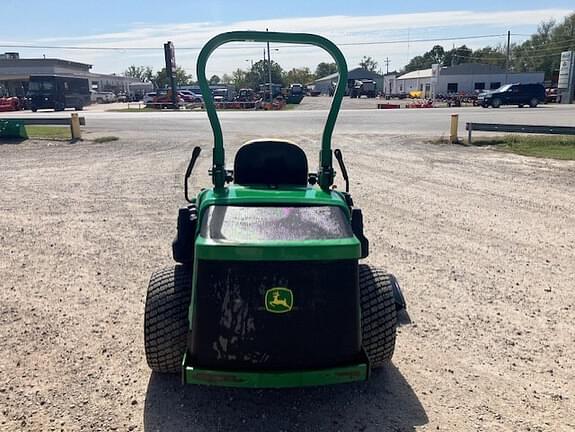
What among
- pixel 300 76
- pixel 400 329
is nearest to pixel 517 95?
pixel 400 329

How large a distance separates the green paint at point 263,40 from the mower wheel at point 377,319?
2.47 feet

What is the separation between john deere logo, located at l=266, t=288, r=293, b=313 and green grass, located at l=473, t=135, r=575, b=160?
11346 millimetres

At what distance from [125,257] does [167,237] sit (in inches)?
30.2

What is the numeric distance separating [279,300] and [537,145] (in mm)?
13590

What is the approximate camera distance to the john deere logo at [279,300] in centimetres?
263

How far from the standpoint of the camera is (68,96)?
42.9 metres

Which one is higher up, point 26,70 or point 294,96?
point 26,70

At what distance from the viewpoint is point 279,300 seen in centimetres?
264

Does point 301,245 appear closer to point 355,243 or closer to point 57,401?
point 355,243

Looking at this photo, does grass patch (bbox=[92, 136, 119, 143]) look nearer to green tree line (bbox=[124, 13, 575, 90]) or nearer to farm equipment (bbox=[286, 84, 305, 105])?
farm equipment (bbox=[286, 84, 305, 105])

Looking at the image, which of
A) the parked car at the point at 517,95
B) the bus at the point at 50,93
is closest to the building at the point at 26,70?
the bus at the point at 50,93

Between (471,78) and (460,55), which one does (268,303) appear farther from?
(460,55)

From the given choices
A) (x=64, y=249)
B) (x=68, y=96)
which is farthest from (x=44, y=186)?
(x=68, y=96)

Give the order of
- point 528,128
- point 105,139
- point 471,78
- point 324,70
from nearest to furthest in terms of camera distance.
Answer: point 528,128, point 105,139, point 471,78, point 324,70
